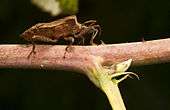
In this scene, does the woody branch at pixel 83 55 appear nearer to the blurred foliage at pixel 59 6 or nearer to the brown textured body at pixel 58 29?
the brown textured body at pixel 58 29

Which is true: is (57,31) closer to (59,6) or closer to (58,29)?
(58,29)

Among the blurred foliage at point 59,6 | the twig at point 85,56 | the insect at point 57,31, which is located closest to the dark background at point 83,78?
the blurred foliage at point 59,6

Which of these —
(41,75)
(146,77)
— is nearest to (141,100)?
(146,77)

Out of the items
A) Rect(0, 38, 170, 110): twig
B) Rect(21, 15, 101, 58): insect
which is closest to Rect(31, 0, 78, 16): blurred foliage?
Rect(21, 15, 101, 58): insect

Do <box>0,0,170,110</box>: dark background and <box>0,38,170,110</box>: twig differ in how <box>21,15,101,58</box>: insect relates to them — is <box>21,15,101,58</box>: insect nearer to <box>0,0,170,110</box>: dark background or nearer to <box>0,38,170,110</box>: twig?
<box>0,38,170,110</box>: twig

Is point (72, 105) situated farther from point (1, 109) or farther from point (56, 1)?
point (56, 1)

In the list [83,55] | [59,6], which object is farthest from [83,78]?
[83,55]
